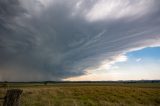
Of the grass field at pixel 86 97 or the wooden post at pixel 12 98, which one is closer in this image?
the wooden post at pixel 12 98

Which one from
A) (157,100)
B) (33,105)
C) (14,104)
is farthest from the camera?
(157,100)

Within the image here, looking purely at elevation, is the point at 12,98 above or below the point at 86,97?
below

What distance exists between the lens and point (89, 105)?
72.3ft

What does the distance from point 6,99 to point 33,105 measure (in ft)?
44.8

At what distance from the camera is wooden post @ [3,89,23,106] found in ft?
18.4

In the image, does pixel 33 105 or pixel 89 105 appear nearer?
pixel 33 105

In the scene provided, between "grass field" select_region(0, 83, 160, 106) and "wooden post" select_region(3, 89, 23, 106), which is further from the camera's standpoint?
"grass field" select_region(0, 83, 160, 106)

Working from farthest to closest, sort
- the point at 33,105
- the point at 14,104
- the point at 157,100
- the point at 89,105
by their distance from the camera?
the point at 157,100 < the point at 89,105 < the point at 33,105 < the point at 14,104

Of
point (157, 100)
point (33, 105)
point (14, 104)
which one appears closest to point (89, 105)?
point (33, 105)

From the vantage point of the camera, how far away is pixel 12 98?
222 inches

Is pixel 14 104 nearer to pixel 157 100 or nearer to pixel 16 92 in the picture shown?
pixel 16 92

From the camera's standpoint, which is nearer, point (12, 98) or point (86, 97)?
point (12, 98)

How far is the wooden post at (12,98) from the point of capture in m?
5.60

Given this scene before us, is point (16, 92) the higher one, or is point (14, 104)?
point (16, 92)
